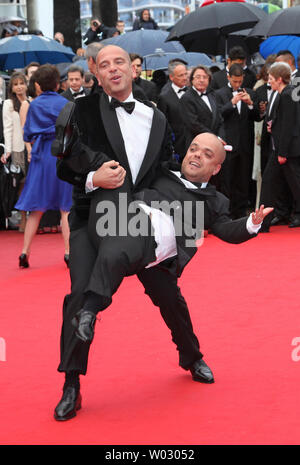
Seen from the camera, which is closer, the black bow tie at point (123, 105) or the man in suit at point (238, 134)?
the black bow tie at point (123, 105)

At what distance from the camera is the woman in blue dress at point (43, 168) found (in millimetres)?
9148

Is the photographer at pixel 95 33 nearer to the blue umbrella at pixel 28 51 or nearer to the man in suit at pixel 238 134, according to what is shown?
the blue umbrella at pixel 28 51

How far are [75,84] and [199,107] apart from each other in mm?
1529

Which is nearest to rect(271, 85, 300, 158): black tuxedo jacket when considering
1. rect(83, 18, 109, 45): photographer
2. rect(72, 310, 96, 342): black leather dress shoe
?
rect(72, 310, 96, 342): black leather dress shoe

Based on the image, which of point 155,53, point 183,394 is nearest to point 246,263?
point 183,394

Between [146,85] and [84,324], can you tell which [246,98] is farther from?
[84,324]

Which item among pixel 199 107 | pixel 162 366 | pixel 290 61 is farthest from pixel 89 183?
pixel 290 61

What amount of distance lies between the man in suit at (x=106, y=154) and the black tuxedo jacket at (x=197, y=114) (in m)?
6.22

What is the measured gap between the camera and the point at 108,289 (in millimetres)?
4340

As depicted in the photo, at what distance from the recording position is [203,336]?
625cm

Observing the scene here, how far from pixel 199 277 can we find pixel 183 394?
353 cm

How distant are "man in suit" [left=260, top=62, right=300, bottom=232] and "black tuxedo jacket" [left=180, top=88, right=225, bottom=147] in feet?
2.50

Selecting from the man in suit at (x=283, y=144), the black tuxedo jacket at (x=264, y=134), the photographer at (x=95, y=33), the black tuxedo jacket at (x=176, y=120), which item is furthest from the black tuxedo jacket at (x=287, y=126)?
the photographer at (x=95, y=33)
